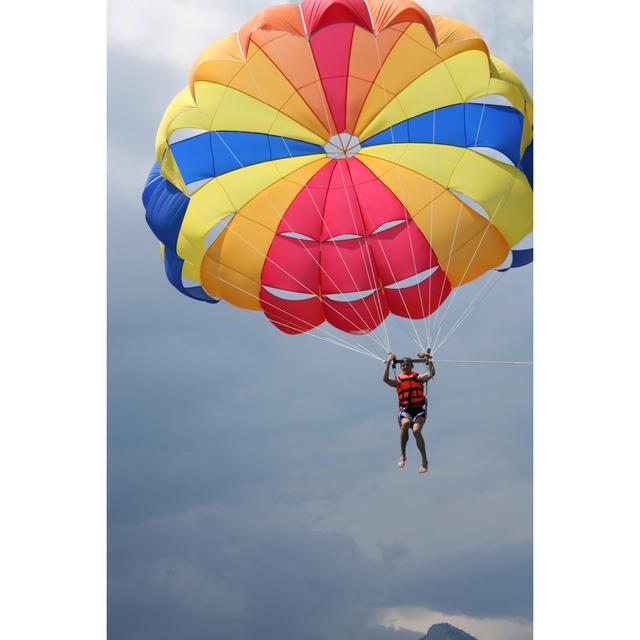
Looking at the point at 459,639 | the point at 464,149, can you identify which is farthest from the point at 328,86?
the point at 459,639

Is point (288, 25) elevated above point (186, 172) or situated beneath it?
elevated above

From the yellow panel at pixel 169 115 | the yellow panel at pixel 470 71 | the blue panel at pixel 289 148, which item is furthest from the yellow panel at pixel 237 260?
the yellow panel at pixel 470 71

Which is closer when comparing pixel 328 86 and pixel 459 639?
pixel 328 86

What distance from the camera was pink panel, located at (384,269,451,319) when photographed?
972cm

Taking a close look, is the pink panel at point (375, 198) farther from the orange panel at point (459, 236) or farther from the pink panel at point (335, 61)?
the pink panel at point (335, 61)

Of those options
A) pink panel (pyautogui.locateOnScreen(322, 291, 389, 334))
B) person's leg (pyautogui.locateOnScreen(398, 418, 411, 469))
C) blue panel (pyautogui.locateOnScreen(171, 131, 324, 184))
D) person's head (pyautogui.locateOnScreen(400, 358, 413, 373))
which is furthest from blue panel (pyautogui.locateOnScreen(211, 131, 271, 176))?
person's leg (pyautogui.locateOnScreen(398, 418, 411, 469))

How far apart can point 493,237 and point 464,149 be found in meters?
0.92

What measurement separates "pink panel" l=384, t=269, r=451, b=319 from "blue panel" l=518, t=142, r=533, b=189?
1273 millimetres

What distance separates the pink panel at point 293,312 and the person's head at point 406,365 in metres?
1.88
